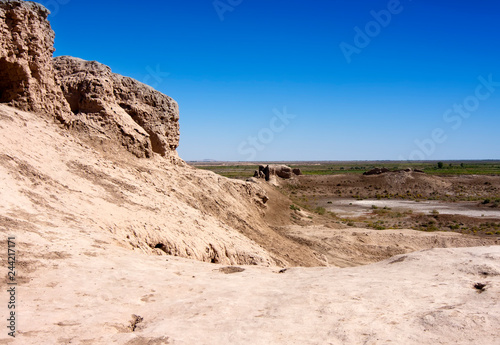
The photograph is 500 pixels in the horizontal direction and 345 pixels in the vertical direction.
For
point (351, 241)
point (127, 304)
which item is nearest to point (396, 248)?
point (351, 241)

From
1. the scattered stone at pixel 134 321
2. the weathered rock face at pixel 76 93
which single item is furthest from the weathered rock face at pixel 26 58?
the scattered stone at pixel 134 321

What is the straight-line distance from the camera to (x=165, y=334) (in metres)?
4.66

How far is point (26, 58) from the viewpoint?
443 inches

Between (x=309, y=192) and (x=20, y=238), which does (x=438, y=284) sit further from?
(x=309, y=192)

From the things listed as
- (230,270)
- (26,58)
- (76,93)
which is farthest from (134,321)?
(76,93)

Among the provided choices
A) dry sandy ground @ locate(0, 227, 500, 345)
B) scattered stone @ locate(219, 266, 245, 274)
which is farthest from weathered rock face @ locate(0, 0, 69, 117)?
scattered stone @ locate(219, 266, 245, 274)

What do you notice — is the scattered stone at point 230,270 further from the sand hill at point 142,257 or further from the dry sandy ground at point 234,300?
the dry sandy ground at point 234,300

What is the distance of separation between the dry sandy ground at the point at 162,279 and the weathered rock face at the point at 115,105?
5.68 feet

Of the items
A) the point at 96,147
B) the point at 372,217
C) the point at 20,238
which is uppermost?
the point at 96,147

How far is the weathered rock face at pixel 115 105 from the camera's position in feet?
43.9

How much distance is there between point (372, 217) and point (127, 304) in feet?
90.9

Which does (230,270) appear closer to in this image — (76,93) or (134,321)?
(134,321)

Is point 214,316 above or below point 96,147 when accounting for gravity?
below

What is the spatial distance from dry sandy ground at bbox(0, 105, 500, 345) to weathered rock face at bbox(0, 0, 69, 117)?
76cm
